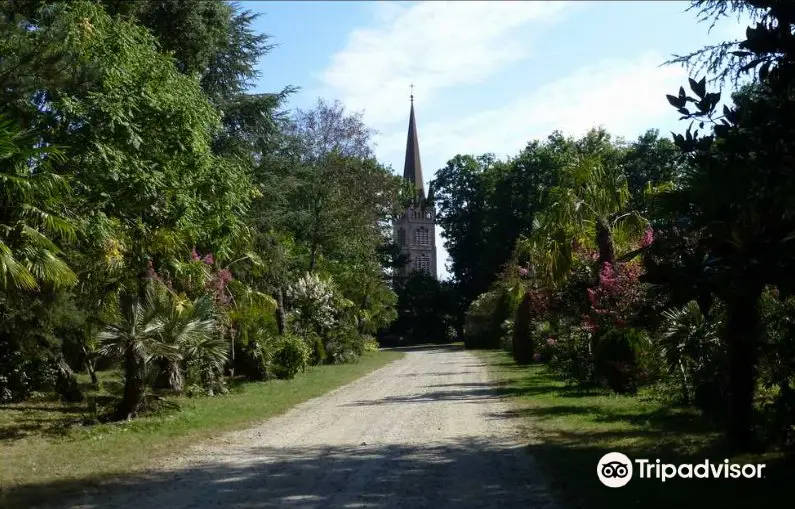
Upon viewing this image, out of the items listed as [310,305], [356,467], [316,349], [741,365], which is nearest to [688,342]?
[741,365]

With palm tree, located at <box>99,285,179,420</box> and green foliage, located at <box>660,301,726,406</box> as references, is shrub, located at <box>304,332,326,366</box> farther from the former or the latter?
green foliage, located at <box>660,301,726,406</box>

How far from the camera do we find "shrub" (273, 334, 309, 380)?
26188 millimetres

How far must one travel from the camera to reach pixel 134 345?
14.0 metres

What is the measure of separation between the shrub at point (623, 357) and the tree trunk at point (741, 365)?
23.1 feet

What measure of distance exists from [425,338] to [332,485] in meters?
65.4

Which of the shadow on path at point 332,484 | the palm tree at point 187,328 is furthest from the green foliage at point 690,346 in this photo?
the palm tree at point 187,328

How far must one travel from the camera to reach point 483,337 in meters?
49.3

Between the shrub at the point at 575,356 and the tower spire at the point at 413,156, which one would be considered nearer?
the shrub at the point at 575,356

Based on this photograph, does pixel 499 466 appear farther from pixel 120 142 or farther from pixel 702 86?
pixel 120 142

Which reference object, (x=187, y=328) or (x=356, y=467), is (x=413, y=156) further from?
(x=356, y=467)

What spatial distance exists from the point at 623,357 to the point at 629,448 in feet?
20.9

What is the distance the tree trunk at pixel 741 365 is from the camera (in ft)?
26.9

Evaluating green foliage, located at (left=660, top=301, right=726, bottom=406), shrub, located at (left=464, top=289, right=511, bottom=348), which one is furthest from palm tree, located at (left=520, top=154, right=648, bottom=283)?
shrub, located at (left=464, top=289, right=511, bottom=348)

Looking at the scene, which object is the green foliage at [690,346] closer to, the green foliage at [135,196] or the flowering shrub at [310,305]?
the green foliage at [135,196]
